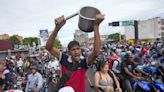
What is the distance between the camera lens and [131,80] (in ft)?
29.4

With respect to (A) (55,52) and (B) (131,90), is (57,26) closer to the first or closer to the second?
(A) (55,52)

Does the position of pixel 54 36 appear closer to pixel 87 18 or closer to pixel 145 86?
pixel 87 18

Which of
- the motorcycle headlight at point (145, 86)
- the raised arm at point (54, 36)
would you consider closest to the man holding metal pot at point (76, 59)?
the raised arm at point (54, 36)

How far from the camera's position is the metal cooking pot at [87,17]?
11.9 feet

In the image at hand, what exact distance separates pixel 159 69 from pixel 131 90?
1.90 metres

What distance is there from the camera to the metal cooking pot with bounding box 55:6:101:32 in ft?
11.9

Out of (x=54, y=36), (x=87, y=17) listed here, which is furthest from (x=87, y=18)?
(x=54, y=36)

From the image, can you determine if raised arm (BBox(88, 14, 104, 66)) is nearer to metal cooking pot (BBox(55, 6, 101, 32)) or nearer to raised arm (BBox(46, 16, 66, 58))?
metal cooking pot (BBox(55, 6, 101, 32))

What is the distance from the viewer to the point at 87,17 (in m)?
3.67

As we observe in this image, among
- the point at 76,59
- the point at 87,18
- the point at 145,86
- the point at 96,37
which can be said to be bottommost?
the point at 145,86

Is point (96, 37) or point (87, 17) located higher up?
point (87, 17)

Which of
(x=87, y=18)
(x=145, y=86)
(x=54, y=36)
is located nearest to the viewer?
(x=87, y=18)

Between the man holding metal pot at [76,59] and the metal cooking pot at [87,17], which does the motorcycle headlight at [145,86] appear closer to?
the man holding metal pot at [76,59]

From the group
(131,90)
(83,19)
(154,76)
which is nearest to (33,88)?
(131,90)
